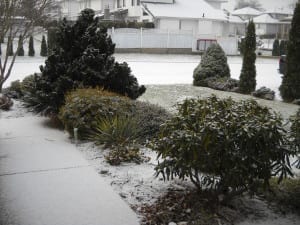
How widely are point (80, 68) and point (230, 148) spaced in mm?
4479

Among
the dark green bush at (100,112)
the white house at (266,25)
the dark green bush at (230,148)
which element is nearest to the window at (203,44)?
the dark green bush at (100,112)

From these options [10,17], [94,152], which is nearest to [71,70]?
[94,152]

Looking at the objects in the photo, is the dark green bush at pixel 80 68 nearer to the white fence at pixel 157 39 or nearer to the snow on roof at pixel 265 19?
the white fence at pixel 157 39

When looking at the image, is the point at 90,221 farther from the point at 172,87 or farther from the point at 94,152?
the point at 172,87

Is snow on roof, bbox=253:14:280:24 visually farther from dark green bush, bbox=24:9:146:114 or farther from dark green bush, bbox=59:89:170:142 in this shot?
dark green bush, bbox=59:89:170:142

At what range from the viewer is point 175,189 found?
4.27 meters

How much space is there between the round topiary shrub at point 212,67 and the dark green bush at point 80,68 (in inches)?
219

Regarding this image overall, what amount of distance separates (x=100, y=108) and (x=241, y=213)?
3.19m

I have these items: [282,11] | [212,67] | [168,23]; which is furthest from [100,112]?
[282,11]

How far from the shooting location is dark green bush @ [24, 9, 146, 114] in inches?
A: 281

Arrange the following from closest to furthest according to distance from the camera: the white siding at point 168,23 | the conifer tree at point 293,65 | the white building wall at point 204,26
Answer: the conifer tree at point 293,65
the white siding at point 168,23
the white building wall at point 204,26

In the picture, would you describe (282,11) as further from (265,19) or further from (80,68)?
(80,68)

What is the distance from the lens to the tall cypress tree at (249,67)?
1193 centimetres

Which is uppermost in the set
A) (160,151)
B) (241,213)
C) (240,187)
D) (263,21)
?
(263,21)
